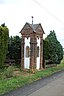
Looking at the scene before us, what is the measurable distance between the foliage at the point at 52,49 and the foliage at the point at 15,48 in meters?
3.84

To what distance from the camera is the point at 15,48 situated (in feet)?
112

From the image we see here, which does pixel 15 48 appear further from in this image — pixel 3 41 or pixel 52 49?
pixel 3 41

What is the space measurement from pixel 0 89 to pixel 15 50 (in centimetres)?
1734

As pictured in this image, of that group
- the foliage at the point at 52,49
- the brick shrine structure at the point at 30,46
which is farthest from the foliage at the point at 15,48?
the foliage at the point at 52,49

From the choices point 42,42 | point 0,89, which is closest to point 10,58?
point 42,42

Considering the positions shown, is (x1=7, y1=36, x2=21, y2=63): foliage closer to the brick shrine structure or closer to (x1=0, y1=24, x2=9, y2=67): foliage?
the brick shrine structure

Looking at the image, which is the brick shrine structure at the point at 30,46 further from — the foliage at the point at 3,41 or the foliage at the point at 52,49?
the foliage at the point at 3,41

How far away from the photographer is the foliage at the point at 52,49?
3728 centimetres

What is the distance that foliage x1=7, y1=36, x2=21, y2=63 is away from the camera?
112ft

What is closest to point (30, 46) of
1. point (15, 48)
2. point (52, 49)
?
point (15, 48)

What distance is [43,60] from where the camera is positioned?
36.6 meters

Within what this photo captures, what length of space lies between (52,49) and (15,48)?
263 inches

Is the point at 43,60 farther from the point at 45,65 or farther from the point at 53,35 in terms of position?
the point at 53,35

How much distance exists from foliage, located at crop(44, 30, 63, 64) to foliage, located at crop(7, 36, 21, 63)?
3840 mm
